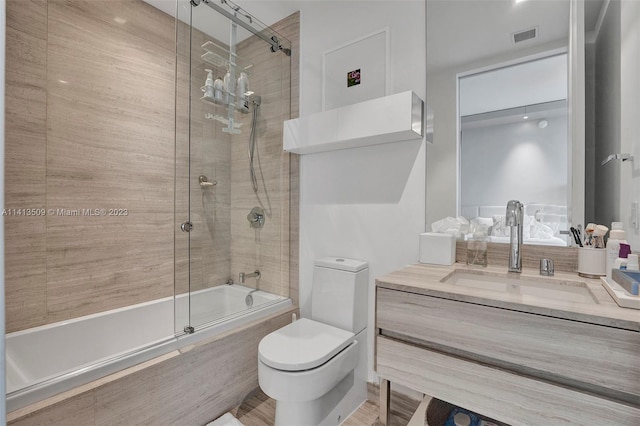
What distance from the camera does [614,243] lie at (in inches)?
43.1

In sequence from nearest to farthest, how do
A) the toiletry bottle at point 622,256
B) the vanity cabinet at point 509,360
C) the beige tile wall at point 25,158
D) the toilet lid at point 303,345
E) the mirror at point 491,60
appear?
1. the vanity cabinet at point 509,360
2. the toiletry bottle at point 622,256
3. the mirror at point 491,60
4. the toilet lid at point 303,345
5. the beige tile wall at point 25,158

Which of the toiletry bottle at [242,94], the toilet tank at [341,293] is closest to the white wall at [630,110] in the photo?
the toilet tank at [341,293]

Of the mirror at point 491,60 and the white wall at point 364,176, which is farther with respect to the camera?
the white wall at point 364,176

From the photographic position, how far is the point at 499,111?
1.50 metres

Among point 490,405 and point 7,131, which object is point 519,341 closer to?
point 490,405

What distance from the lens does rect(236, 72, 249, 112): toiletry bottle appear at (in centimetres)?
201

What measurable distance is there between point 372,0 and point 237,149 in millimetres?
1309

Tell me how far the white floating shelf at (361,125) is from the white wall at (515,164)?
33 centimetres

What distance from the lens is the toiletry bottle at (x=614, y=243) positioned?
109 cm

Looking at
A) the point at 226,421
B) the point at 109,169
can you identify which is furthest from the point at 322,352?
the point at 109,169

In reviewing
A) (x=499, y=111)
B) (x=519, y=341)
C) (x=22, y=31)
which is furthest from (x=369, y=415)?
(x=22, y=31)

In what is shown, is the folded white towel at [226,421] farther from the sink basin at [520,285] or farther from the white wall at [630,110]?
the white wall at [630,110]

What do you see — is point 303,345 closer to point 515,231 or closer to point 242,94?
point 515,231

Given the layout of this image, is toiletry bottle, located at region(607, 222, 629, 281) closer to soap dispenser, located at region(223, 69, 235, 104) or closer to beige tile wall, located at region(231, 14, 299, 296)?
beige tile wall, located at region(231, 14, 299, 296)
